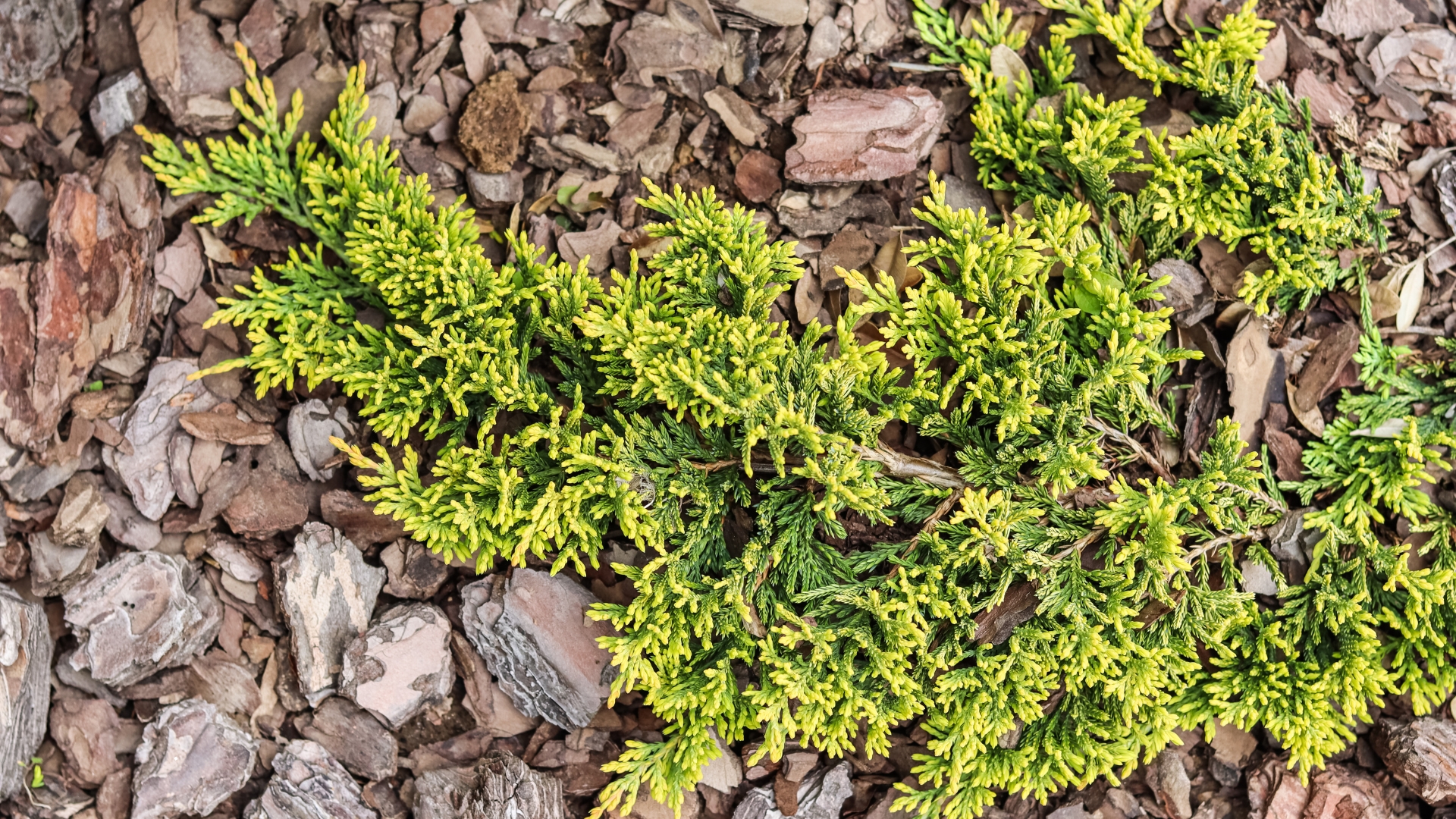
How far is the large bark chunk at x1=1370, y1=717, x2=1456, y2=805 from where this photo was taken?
470cm

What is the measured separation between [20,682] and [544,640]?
112 inches

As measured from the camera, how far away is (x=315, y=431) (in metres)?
4.89

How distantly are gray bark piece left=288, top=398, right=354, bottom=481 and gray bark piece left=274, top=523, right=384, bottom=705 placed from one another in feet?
1.13

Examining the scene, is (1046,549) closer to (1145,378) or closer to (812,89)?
(1145,378)

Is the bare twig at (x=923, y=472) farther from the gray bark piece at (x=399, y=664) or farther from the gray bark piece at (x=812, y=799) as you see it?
the gray bark piece at (x=399, y=664)

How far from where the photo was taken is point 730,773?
15.8ft

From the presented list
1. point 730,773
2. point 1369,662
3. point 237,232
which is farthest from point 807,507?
point 237,232

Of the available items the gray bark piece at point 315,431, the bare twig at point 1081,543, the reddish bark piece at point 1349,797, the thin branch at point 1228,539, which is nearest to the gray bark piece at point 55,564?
the gray bark piece at point 315,431

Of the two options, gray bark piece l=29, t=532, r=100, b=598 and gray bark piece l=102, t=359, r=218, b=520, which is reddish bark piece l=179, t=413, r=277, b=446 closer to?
gray bark piece l=102, t=359, r=218, b=520

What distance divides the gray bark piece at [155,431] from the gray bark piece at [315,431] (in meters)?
0.51

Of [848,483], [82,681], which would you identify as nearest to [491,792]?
[82,681]

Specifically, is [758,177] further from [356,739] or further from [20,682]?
[20,682]

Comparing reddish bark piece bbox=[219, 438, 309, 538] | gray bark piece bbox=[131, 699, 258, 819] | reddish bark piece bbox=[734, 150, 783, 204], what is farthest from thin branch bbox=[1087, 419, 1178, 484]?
gray bark piece bbox=[131, 699, 258, 819]

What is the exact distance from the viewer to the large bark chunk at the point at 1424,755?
4699 millimetres
